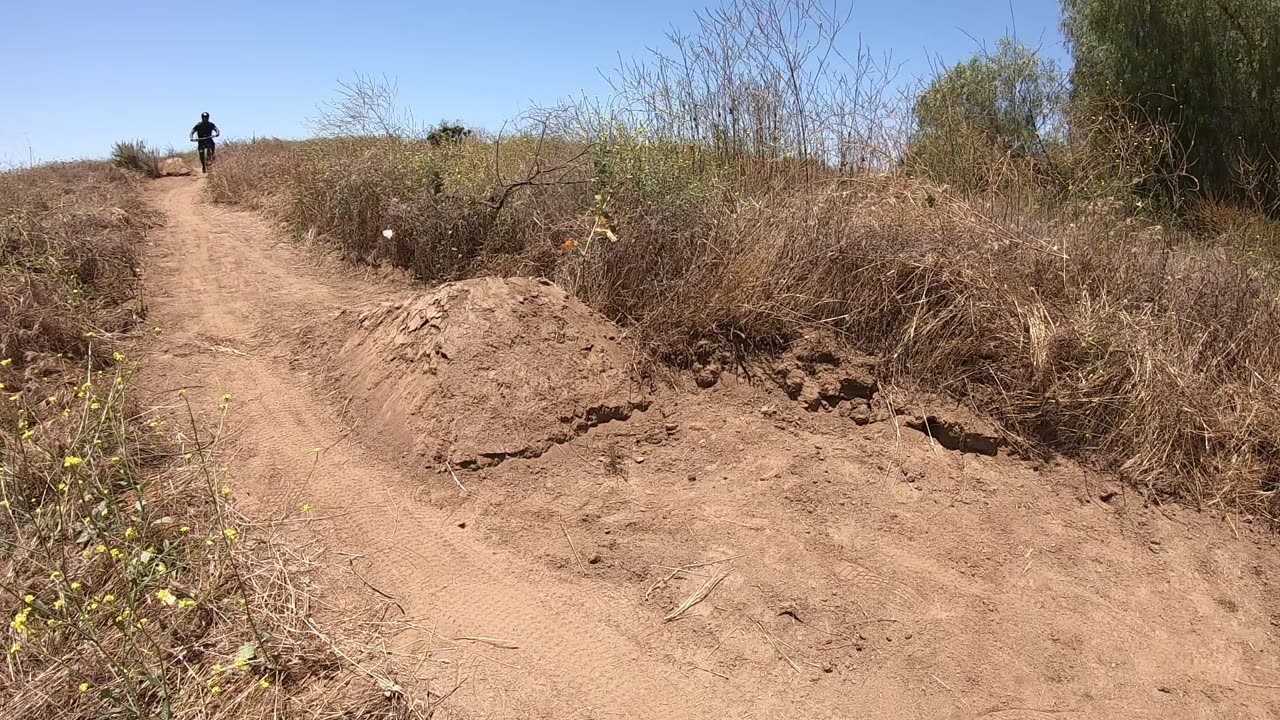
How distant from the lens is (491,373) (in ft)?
12.3

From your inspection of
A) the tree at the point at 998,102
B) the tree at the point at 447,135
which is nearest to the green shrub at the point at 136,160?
the tree at the point at 447,135

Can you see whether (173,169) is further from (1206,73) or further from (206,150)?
(1206,73)

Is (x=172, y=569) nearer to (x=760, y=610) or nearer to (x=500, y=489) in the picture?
(x=500, y=489)

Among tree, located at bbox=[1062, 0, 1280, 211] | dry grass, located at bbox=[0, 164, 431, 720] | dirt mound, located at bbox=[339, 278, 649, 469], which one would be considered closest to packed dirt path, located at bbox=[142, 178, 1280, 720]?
dirt mound, located at bbox=[339, 278, 649, 469]

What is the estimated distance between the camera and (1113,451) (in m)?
3.64

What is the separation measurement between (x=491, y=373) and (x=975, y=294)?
8.38ft

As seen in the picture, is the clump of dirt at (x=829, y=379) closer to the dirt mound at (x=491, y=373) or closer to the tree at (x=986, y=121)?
the dirt mound at (x=491, y=373)

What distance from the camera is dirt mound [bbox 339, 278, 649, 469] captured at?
11.8ft

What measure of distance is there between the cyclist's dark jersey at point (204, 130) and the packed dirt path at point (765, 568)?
12.7 metres

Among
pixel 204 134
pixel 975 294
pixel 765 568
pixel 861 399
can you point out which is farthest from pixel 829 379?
pixel 204 134

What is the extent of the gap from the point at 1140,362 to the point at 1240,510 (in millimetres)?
777

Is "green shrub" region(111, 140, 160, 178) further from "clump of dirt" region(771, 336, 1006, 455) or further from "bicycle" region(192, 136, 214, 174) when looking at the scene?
"clump of dirt" region(771, 336, 1006, 455)

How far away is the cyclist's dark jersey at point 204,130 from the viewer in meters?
14.6

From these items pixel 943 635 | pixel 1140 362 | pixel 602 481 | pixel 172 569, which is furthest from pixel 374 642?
pixel 1140 362
